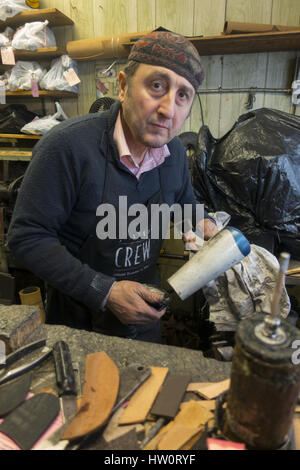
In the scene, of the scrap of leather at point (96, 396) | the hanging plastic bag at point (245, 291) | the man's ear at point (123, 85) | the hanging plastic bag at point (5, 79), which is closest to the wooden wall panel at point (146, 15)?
the hanging plastic bag at point (5, 79)

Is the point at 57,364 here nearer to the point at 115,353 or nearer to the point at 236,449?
the point at 115,353

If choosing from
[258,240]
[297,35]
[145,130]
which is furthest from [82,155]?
[297,35]

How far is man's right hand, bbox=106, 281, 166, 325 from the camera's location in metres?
1.06

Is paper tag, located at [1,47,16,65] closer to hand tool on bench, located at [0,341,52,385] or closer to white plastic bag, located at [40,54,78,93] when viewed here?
white plastic bag, located at [40,54,78,93]

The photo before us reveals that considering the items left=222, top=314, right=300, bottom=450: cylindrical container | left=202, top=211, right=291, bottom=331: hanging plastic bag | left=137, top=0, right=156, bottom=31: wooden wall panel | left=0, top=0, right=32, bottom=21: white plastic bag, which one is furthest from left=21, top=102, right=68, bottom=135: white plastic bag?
left=222, top=314, right=300, bottom=450: cylindrical container

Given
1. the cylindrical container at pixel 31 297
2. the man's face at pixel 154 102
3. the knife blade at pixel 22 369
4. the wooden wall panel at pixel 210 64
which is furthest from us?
the cylindrical container at pixel 31 297

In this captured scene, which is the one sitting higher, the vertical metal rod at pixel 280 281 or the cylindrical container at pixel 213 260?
the vertical metal rod at pixel 280 281

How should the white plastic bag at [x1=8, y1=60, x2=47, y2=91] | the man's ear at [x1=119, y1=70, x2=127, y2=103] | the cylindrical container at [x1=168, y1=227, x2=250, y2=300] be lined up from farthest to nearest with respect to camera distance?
the white plastic bag at [x1=8, y1=60, x2=47, y2=91]
the man's ear at [x1=119, y1=70, x2=127, y2=103]
the cylindrical container at [x1=168, y1=227, x2=250, y2=300]

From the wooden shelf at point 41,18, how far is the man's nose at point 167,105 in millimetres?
1760

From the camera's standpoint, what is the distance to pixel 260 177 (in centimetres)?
163

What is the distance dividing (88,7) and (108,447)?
284 cm

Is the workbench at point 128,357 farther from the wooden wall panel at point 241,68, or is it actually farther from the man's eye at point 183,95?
the wooden wall panel at point 241,68

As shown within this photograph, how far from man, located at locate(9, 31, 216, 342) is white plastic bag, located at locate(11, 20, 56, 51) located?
154 cm

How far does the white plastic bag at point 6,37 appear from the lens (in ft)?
7.90
